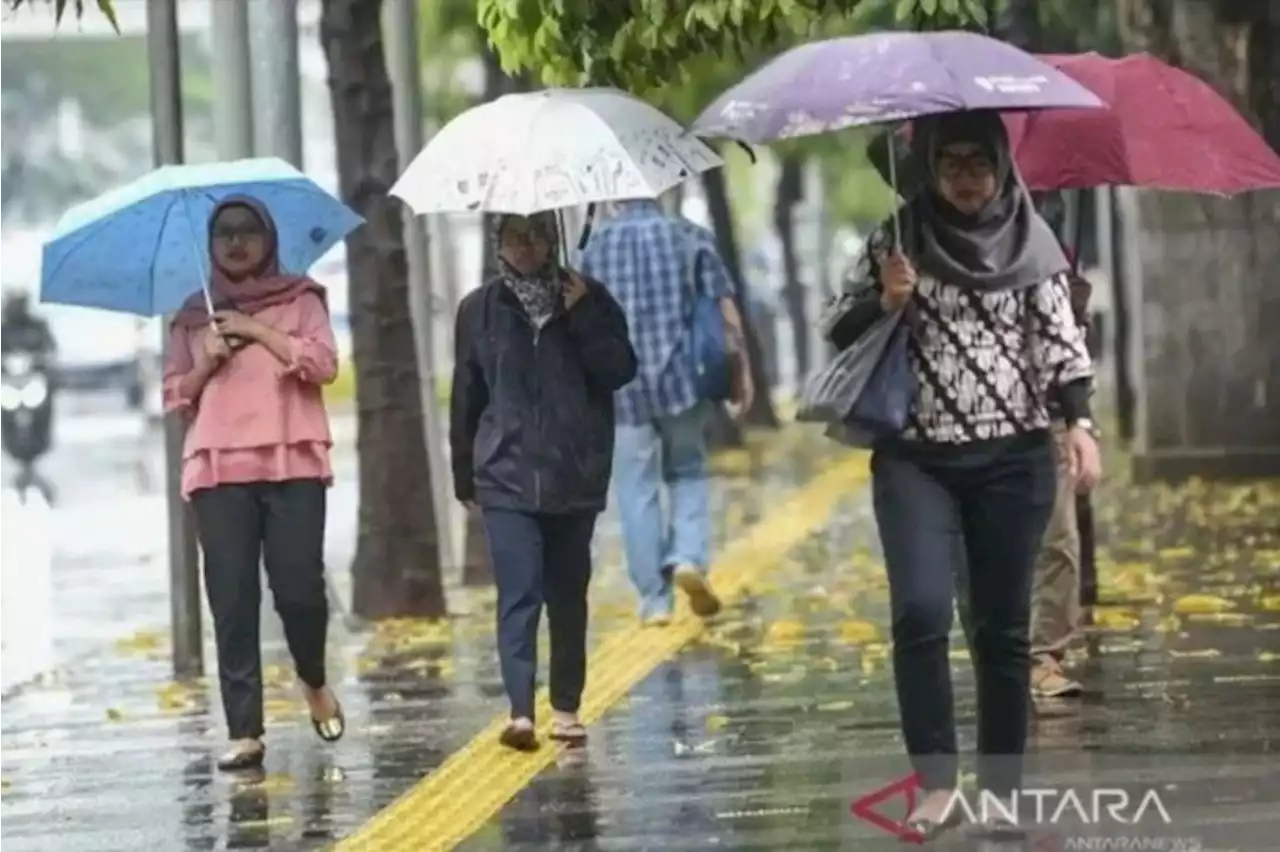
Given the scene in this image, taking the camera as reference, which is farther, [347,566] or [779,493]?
[779,493]

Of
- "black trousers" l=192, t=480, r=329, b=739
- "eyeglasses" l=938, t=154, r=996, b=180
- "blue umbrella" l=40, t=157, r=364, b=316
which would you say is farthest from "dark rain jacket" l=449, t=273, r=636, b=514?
"eyeglasses" l=938, t=154, r=996, b=180

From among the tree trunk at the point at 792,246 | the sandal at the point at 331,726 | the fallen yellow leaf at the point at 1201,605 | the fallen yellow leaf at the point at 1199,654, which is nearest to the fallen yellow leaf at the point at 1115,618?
the fallen yellow leaf at the point at 1201,605

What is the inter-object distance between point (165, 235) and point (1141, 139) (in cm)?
313

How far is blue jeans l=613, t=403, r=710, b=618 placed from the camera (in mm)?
13242

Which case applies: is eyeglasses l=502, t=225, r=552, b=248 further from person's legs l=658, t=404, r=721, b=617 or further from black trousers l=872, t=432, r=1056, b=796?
person's legs l=658, t=404, r=721, b=617

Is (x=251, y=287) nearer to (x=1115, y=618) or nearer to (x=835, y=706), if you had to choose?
(x=835, y=706)

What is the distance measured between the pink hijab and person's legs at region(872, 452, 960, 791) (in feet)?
8.48

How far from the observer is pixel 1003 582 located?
8188 millimetres

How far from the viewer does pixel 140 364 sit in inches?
1649

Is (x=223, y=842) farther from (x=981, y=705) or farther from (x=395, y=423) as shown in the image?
(x=395, y=423)

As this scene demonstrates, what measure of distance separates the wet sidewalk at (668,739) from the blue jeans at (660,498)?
26cm

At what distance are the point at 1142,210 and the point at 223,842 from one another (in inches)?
515

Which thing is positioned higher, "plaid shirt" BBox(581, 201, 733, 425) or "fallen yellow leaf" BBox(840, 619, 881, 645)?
"plaid shirt" BBox(581, 201, 733, 425)

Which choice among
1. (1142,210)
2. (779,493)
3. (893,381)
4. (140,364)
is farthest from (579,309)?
(140,364)
